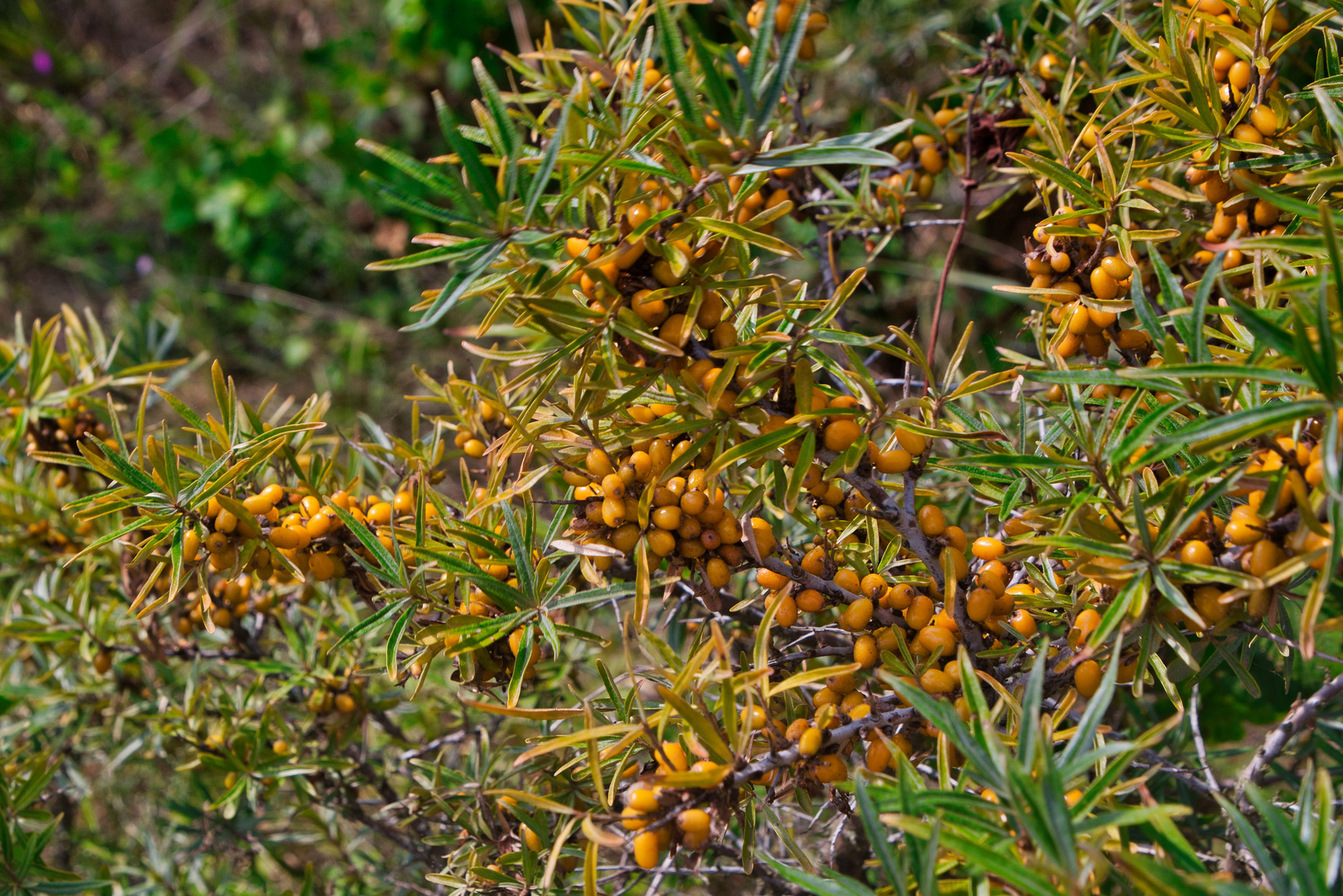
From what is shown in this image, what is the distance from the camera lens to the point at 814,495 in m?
1.08

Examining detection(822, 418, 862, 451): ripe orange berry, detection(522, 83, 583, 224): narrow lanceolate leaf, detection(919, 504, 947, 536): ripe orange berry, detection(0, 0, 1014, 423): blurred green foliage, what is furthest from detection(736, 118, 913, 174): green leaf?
detection(0, 0, 1014, 423): blurred green foliage

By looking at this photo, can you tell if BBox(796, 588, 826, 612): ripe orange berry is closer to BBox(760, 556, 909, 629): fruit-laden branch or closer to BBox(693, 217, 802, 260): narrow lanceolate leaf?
BBox(760, 556, 909, 629): fruit-laden branch

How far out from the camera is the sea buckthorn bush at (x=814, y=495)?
744 mm

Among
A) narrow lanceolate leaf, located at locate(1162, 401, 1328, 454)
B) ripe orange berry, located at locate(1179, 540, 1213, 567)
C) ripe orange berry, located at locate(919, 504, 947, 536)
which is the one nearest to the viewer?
narrow lanceolate leaf, located at locate(1162, 401, 1328, 454)

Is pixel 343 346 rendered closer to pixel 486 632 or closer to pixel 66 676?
pixel 66 676

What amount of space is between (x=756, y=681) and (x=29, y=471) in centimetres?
178

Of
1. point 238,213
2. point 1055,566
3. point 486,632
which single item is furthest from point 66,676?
point 238,213

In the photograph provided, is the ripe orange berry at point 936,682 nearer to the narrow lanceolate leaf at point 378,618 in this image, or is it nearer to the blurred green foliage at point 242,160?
the narrow lanceolate leaf at point 378,618

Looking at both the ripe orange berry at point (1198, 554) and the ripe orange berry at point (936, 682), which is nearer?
the ripe orange berry at point (1198, 554)

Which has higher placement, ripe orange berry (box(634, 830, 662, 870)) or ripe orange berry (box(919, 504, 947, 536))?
ripe orange berry (box(919, 504, 947, 536))

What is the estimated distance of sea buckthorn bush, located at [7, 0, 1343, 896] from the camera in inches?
29.3

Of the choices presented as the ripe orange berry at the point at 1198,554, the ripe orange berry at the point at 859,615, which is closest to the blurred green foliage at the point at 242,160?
the ripe orange berry at the point at 859,615

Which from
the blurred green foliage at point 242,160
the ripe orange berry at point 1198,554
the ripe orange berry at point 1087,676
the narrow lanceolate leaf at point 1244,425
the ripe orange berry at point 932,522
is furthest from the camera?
the blurred green foliage at point 242,160

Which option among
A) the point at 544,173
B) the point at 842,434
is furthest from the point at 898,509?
the point at 544,173
